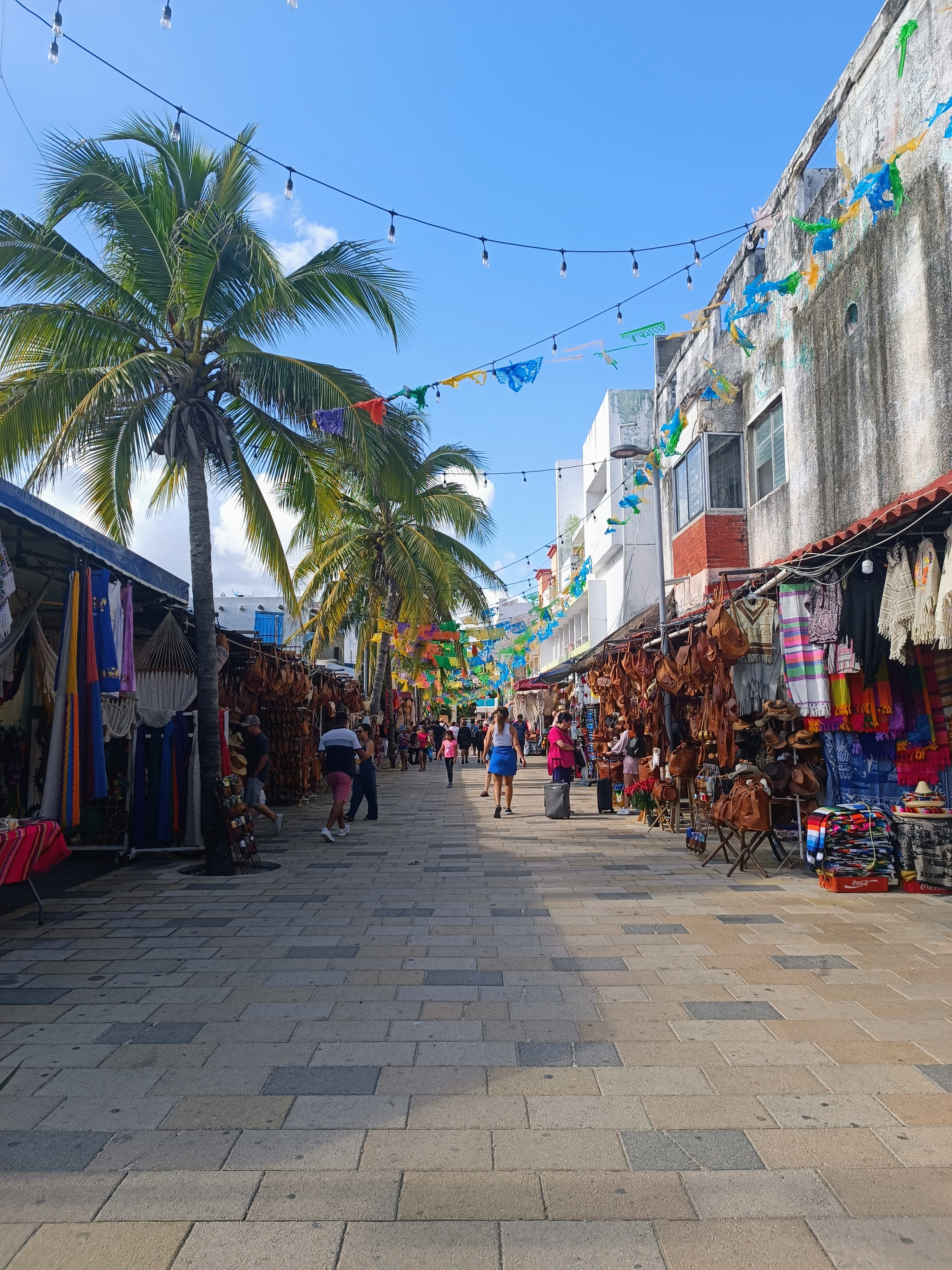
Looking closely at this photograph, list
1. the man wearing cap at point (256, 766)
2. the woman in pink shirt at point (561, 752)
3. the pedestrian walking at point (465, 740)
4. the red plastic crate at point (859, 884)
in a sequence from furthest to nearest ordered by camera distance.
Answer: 1. the pedestrian walking at point (465, 740)
2. the woman in pink shirt at point (561, 752)
3. the man wearing cap at point (256, 766)
4. the red plastic crate at point (859, 884)

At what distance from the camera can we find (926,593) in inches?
277

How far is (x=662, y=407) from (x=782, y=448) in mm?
6912

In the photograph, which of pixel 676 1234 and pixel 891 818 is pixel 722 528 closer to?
pixel 891 818

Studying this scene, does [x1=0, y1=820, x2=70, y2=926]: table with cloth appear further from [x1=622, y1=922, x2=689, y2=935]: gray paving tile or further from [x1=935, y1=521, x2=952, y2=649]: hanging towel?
[x1=935, y1=521, x2=952, y2=649]: hanging towel

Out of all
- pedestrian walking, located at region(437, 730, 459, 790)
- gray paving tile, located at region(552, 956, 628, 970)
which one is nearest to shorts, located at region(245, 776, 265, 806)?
gray paving tile, located at region(552, 956, 628, 970)

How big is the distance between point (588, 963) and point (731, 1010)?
1.24m

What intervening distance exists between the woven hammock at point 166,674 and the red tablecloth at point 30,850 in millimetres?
3358

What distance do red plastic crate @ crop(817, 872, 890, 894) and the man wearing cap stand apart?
7.13 m

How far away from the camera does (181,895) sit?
871 centimetres

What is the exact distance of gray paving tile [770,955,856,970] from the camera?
591cm

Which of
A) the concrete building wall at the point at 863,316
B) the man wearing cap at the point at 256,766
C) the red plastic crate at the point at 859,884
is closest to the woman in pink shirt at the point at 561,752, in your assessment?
the concrete building wall at the point at 863,316

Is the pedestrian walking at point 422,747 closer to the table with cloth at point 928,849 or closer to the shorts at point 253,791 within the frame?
the shorts at point 253,791

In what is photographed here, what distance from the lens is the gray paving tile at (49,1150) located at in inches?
134

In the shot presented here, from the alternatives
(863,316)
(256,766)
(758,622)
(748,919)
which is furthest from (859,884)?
(256,766)
